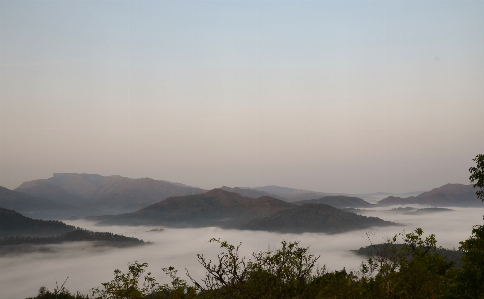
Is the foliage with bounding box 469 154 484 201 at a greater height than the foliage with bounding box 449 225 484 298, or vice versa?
the foliage with bounding box 469 154 484 201

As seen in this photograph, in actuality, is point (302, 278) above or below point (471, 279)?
below

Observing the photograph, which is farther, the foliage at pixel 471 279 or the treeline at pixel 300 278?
the treeline at pixel 300 278

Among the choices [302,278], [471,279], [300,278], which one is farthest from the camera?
[302,278]

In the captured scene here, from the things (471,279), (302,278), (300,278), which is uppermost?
(471,279)

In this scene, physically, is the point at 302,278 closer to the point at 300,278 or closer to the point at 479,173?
the point at 300,278

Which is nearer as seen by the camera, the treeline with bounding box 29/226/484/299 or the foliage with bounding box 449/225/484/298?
the foliage with bounding box 449/225/484/298

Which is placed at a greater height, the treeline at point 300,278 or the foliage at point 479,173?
the foliage at point 479,173

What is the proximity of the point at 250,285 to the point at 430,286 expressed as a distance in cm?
1699

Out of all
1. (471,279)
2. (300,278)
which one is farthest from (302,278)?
(471,279)

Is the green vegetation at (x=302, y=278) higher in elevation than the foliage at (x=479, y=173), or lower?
lower

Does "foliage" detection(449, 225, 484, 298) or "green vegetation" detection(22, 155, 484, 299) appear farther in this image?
"green vegetation" detection(22, 155, 484, 299)

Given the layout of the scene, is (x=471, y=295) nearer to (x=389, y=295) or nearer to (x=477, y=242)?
(x=477, y=242)

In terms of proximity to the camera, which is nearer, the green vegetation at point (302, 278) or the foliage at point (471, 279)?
the foliage at point (471, 279)

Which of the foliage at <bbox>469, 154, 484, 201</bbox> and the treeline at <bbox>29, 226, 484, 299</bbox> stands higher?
the foliage at <bbox>469, 154, 484, 201</bbox>
